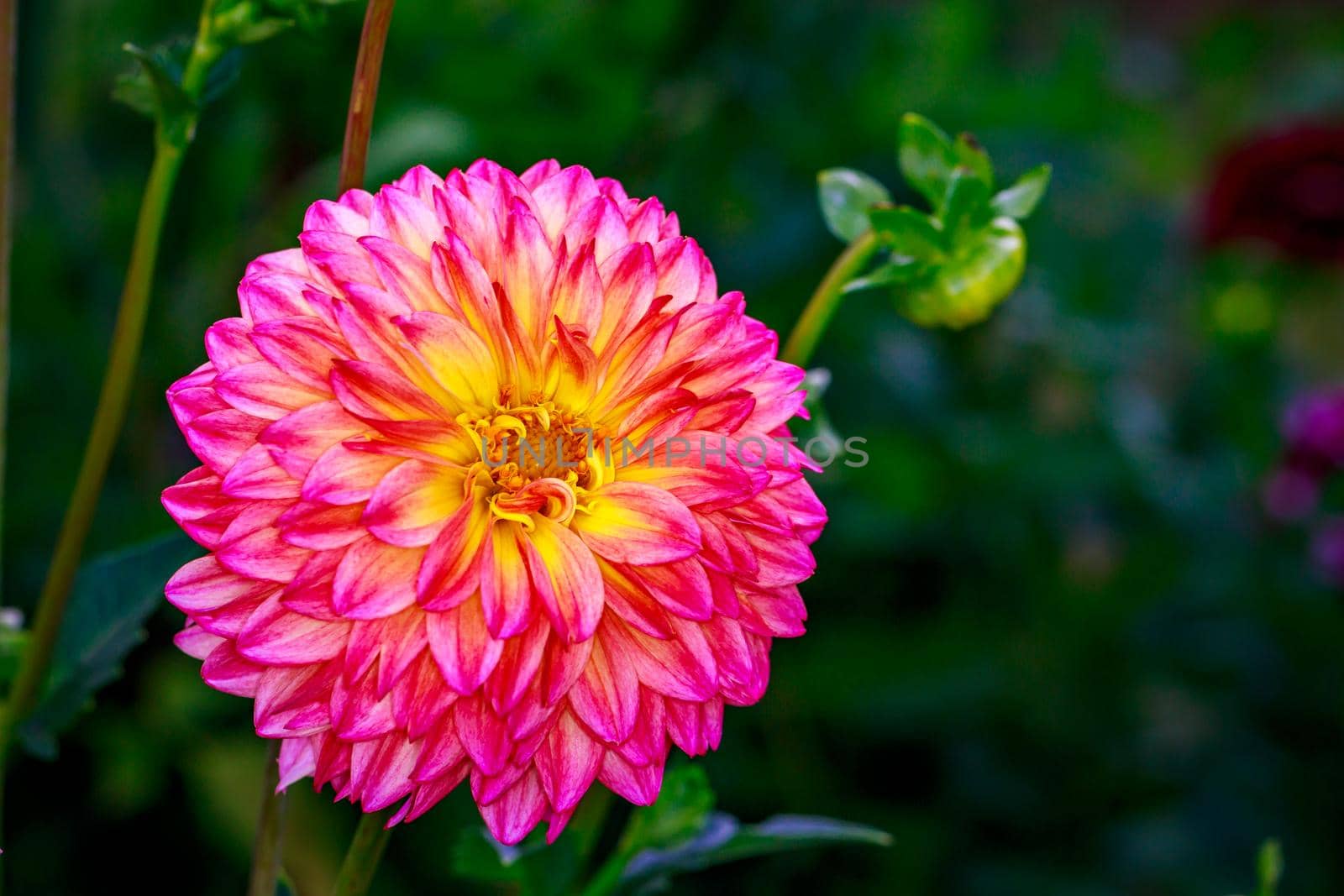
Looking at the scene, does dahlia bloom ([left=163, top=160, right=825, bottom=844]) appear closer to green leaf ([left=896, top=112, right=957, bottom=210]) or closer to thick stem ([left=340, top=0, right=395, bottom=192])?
thick stem ([left=340, top=0, right=395, bottom=192])

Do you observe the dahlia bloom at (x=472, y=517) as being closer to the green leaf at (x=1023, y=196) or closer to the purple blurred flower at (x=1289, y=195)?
the green leaf at (x=1023, y=196)

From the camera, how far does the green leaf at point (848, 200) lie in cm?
68

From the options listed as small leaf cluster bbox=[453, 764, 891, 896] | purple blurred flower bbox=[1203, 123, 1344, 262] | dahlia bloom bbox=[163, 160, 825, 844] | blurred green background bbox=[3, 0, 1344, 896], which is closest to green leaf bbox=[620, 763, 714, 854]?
small leaf cluster bbox=[453, 764, 891, 896]

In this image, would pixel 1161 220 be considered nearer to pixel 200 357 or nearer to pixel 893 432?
pixel 893 432

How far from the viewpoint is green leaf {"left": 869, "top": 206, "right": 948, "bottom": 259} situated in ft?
2.03

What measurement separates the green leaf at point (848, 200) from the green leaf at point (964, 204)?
56mm

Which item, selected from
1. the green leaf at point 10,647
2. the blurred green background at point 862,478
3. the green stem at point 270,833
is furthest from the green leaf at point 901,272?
the blurred green background at point 862,478

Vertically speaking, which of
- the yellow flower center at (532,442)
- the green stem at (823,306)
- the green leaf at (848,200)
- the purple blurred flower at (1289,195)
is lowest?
the yellow flower center at (532,442)

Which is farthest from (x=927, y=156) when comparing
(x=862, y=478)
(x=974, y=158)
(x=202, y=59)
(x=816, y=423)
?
(x=862, y=478)

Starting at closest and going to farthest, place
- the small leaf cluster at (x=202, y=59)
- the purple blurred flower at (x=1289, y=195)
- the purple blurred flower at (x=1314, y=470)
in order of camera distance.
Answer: the small leaf cluster at (x=202, y=59)
the purple blurred flower at (x=1314, y=470)
the purple blurred flower at (x=1289, y=195)

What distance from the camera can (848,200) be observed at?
683 millimetres

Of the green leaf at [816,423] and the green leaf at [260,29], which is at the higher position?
the green leaf at [260,29]

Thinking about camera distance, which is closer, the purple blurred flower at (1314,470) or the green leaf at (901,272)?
the green leaf at (901,272)

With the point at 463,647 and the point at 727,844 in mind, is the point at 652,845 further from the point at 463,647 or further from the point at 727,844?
the point at 463,647
